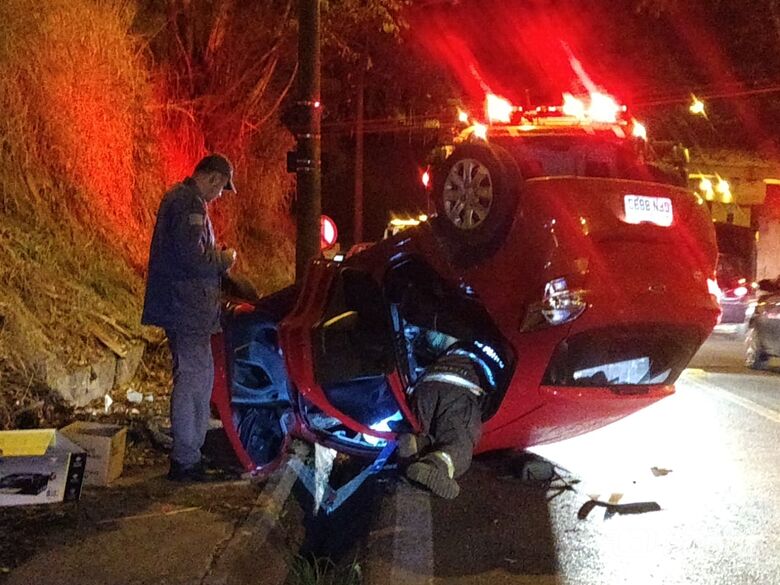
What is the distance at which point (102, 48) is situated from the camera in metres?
10.4

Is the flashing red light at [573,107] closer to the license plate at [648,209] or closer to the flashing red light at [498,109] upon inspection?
the flashing red light at [498,109]

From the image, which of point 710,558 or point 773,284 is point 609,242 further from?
point 773,284

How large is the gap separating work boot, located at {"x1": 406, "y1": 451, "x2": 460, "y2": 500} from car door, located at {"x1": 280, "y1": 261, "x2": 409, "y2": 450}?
66 centimetres

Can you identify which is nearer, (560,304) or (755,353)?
(560,304)

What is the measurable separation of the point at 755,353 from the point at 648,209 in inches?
332

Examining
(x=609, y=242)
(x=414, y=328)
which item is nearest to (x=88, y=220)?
(x=414, y=328)

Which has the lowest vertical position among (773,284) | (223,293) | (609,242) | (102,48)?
(773,284)

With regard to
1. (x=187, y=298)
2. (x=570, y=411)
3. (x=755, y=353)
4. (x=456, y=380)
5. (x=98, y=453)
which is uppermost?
(x=187, y=298)

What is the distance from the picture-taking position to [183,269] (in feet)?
17.7

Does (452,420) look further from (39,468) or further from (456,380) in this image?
(39,468)

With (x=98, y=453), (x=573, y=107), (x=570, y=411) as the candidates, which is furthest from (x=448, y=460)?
(x=573, y=107)

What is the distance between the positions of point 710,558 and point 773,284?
27.9 feet

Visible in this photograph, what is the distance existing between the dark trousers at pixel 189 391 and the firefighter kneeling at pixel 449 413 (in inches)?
51.6

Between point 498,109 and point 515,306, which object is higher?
point 498,109
